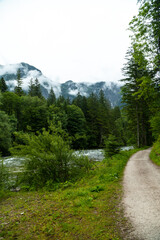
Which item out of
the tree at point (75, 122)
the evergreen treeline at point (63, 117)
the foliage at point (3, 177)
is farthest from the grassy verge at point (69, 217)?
the tree at point (75, 122)

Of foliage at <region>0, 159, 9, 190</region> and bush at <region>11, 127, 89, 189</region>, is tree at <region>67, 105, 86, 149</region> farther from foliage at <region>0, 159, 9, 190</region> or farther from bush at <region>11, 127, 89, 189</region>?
foliage at <region>0, 159, 9, 190</region>

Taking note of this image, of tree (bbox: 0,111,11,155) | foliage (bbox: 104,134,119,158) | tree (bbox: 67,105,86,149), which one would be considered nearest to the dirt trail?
foliage (bbox: 104,134,119,158)

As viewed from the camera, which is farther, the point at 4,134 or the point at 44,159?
the point at 4,134

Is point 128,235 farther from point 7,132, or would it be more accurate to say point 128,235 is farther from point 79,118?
point 79,118

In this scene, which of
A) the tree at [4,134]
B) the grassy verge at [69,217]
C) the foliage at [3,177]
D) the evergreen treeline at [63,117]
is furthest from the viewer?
the evergreen treeline at [63,117]

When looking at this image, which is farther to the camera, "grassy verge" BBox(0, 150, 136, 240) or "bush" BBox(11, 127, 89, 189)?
"bush" BBox(11, 127, 89, 189)

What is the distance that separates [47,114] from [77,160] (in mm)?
34650

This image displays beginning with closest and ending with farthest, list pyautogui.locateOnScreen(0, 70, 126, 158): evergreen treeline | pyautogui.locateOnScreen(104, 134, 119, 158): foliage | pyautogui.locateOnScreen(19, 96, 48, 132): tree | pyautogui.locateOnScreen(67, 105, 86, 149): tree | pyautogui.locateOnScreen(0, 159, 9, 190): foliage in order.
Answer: pyautogui.locateOnScreen(0, 159, 9, 190): foliage < pyautogui.locateOnScreen(104, 134, 119, 158): foliage < pyautogui.locateOnScreen(19, 96, 48, 132): tree < pyautogui.locateOnScreen(0, 70, 126, 158): evergreen treeline < pyautogui.locateOnScreen(67, 105, 86, 149): tree

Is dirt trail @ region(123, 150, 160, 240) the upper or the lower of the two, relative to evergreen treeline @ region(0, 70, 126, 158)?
lower

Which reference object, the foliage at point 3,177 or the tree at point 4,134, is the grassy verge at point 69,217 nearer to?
the foliage at point 3,177

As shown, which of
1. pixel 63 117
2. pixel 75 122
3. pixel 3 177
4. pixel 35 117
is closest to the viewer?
pixel 3 177

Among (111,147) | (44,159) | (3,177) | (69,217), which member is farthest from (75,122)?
(69,217)

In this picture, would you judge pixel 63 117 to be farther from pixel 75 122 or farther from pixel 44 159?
pixel 44 159

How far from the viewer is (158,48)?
11.6m
